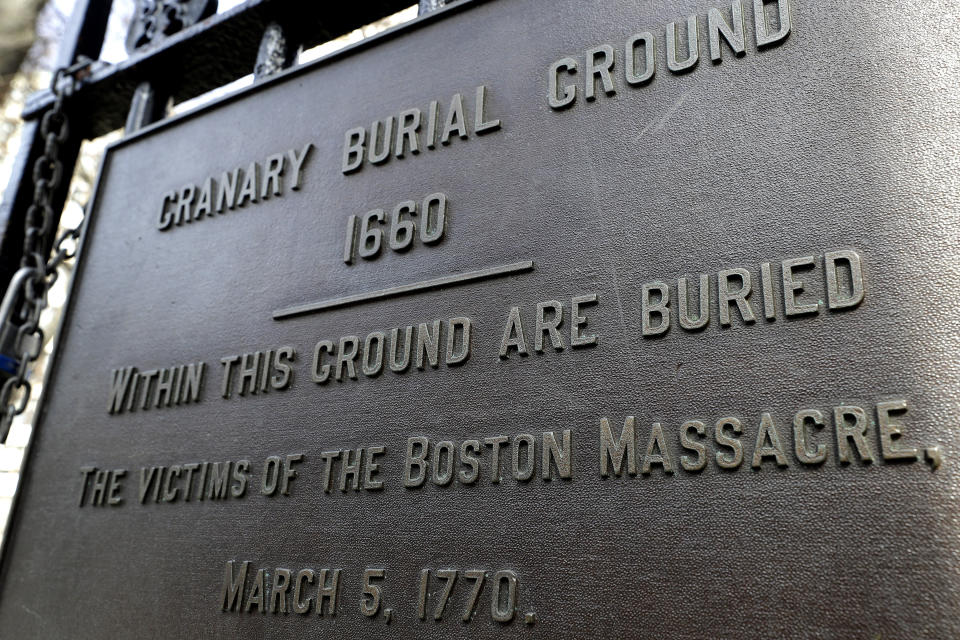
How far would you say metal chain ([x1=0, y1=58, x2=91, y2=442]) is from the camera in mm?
3295

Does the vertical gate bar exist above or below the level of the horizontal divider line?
above

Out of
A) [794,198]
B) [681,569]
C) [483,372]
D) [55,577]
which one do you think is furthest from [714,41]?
[55,577]

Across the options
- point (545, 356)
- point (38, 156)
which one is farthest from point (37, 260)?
point (545, 356)

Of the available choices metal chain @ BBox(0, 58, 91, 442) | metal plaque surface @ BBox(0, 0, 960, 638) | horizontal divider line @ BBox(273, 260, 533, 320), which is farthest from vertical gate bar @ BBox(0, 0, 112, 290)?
horizontal divider line @ BBox(273, 260, 533, 320)

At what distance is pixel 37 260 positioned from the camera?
3.43 m

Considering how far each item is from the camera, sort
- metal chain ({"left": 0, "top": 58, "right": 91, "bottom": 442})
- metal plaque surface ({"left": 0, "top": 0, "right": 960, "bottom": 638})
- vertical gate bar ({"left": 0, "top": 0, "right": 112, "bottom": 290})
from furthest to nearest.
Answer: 1. vertical gate bar ({"left": 0, "top": 0, "right": 112, "bottom": 290})
2. metal chain ({"left": 0, "top": 58, "right": 91, "bottom": 442})
3. metal plaque surface ({"left": 0, "top": 0, "right": 960, "bottom": 638})

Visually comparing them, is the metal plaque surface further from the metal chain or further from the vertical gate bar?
the vertical gate bar

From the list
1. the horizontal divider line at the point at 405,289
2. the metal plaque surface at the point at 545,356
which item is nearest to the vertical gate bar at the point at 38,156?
the metal plaque surface at the point at 545,356

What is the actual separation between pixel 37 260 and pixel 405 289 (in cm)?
206

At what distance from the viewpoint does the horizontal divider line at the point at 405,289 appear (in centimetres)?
208

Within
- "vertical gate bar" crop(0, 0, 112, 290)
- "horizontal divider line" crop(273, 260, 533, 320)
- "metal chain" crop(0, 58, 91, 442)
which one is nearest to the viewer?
"horizontal divider line" crop(273, 260, 533, 320)

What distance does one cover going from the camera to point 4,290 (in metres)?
3.45

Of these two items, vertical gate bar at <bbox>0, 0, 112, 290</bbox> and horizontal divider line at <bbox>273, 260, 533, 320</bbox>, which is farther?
vertical gate bar at <bbox>0, 0, 112, 290</bbox>

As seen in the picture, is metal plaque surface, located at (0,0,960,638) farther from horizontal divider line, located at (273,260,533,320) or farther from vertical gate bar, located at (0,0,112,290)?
vertical gate bar, located at (0,0,112,290)
